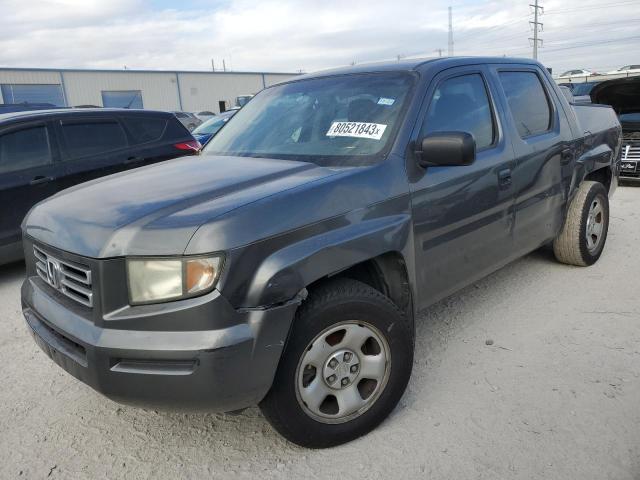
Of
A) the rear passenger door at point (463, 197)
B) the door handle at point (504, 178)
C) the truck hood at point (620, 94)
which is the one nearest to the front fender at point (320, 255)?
the rear passenger door at point (463, 197)

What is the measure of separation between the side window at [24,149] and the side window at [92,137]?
9.0 inches

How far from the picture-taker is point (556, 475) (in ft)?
7.17

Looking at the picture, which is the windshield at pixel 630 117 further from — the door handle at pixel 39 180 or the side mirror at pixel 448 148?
the door handle at pixel 39 180

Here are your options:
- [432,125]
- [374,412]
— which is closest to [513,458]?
[374,412]

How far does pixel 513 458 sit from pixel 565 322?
160 cm

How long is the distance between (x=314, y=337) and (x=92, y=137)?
461cm

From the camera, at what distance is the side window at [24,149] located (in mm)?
5137

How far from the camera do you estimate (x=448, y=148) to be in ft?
8.45

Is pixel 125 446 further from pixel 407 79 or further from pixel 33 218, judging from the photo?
pixel 407 79

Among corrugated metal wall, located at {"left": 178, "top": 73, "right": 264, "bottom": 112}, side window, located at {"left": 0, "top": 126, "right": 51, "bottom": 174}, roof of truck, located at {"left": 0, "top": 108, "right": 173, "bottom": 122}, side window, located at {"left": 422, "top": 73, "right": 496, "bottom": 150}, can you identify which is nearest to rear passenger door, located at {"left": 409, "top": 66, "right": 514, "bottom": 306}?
side window, located at {"left": 422, "top": 73, "right": 496, "bottom": 150}

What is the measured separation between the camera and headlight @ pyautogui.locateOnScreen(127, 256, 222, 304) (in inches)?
77.1

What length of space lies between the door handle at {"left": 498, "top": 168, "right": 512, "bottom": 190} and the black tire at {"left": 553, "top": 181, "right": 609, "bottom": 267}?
4.23ft

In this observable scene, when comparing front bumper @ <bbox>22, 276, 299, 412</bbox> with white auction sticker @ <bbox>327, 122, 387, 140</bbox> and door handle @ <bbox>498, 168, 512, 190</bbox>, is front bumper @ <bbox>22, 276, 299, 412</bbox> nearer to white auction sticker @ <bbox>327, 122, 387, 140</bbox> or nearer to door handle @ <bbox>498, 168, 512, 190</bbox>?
white auction sticker @ <bbox>327, 122, 387, 140</bbox>

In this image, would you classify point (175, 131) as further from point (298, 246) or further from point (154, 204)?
point (298, 246)
